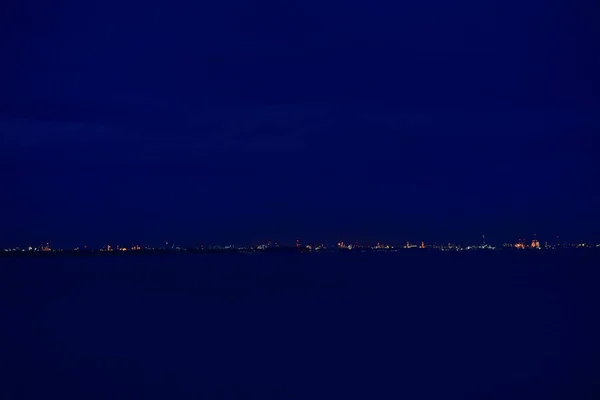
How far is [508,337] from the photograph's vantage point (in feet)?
89.7

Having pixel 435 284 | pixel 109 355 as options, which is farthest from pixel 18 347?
pixel 435 284

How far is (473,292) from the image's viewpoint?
4822 cm

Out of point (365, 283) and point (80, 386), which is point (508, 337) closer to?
point (80, 386)

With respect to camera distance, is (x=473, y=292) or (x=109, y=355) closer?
(x=109, y=355)

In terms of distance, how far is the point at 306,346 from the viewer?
26.0 meters

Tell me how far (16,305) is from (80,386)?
25.1m

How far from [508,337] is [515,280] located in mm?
35133

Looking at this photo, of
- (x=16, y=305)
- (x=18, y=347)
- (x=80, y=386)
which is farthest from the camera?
(x=16, y=305)

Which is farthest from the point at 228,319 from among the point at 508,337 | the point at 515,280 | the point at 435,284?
the point at 515,280

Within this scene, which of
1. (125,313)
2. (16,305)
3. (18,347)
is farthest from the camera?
(16,305)

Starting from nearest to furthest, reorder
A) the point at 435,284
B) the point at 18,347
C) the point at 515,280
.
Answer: the point at 18,347
the point at 435,284
the point at 515,280

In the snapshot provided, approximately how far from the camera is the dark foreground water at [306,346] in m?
19.6

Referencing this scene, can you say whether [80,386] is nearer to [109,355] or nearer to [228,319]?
[109,355]

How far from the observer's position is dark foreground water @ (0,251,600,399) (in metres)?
19.6
